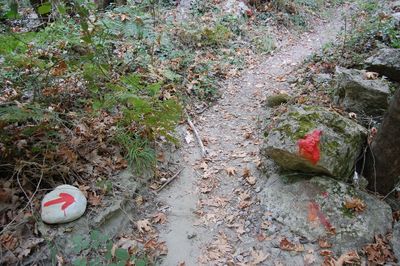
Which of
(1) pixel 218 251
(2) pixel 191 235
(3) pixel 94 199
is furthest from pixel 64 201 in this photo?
(1) pixel 218 251

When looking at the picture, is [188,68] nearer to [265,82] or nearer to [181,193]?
[265,82]

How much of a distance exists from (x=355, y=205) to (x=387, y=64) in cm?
309

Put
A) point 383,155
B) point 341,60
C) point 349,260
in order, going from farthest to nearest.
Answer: point 341,60
point 383,155
point 349,260

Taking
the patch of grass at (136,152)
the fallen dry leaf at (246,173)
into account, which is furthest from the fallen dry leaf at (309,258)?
the patch of grass at (136,152)

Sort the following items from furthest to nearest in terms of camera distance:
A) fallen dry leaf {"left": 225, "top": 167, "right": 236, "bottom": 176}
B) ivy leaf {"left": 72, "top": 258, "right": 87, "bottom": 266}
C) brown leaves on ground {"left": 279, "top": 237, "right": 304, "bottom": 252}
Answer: fallen dry leaf {"left": 225, "top": 167, "right": 236, "bottom": 176} < brown leaves on ground {"left": 279, "top": 237, "right": 304, "bottom": 252} < ivy leaf {"left": 72, "top": 258, "right": 87, "bottom": 266}

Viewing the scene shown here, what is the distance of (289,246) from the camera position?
3.66 meters

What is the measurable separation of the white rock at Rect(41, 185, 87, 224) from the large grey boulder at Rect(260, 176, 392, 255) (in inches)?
89.6

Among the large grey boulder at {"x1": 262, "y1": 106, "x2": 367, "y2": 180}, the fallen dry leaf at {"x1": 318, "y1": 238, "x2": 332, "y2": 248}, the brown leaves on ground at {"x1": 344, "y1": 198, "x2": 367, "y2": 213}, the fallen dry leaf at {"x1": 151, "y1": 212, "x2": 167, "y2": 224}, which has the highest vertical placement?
the large grey boulder at {"x1": 262, "y1": 106, "x2": 367, "y2": 180}

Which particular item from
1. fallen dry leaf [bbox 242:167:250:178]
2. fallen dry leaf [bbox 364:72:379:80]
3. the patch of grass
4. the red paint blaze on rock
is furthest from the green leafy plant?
fallen dry leaf [bbox 364:72:379:80]

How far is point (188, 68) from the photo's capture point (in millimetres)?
7016

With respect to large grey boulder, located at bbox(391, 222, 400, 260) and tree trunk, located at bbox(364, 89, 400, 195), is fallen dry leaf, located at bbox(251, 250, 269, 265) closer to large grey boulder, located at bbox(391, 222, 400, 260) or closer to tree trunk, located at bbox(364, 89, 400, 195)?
large grey boulder, located at bbox(391, 222, 400, 260)

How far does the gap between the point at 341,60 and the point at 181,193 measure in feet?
14.7

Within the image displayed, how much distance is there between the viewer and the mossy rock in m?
6.04

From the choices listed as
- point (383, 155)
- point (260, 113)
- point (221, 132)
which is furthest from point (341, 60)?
point (383, 155)
